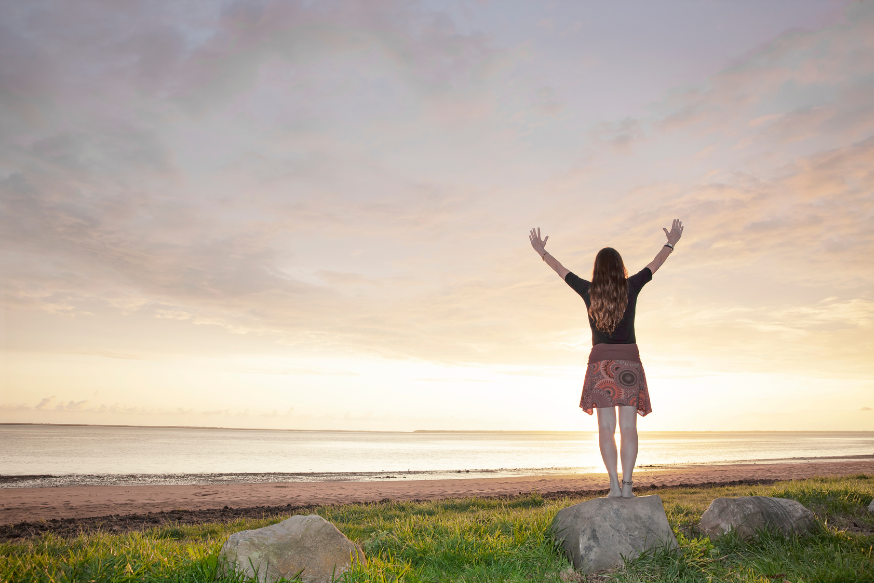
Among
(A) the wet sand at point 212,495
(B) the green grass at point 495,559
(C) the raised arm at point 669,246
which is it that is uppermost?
(C) the raised arm at point 669,246

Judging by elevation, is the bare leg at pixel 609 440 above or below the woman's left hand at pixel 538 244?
below

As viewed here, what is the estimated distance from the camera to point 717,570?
4832 millimetres

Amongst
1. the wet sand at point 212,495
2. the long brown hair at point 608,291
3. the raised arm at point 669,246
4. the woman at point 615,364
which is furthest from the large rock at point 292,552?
the wet sand at point 212,495

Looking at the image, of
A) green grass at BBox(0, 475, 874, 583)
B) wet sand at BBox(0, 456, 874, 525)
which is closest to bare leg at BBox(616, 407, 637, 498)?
green grass at BBox(0, 475, 874, 583)

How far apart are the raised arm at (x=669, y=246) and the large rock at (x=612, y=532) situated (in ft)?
8.74

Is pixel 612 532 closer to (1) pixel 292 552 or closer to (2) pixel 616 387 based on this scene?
(2) pixel 616 387

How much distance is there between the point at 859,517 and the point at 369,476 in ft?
90.8

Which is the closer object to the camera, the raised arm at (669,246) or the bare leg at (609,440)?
the bare leg at (609,440)

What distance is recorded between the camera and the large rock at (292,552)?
4.41 meters

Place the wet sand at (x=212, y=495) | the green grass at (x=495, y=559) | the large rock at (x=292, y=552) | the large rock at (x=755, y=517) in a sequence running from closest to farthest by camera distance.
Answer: the green grass at (x=495, y=559), the large rock at (x=292, y=552), the large rock at (x=755, y=517), the wet sand at (x=212, y=495)

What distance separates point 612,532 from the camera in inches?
204

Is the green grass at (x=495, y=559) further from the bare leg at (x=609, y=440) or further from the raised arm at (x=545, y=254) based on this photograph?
the raised arm at (x=545, y=254)

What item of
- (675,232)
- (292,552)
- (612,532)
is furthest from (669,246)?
(292,552)

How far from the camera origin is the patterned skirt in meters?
5.52
